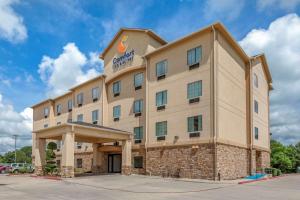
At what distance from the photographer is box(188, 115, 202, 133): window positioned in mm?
27538

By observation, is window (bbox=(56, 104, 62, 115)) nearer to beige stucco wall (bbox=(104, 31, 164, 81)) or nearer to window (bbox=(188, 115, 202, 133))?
beige stucco wall (bbox=(104, 31, 164, 81))

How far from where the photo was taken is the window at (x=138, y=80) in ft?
113

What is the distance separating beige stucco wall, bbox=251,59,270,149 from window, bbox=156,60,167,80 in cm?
929

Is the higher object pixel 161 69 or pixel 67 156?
pixel 161 69

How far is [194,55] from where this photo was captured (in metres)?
28.8

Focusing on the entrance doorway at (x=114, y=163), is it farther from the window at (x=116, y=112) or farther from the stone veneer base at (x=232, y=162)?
the stone veneer base at (x=232, y=162)

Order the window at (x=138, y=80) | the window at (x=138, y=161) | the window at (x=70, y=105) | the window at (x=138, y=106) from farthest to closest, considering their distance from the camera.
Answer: the window at (x=70, y=105)
the window at (x=138, y=80)
the window at (x=138, y=106)
the window at (x=138, y=161)

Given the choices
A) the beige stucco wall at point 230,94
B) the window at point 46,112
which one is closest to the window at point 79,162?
the window at point 46,112

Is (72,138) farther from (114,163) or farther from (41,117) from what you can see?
(41,117)

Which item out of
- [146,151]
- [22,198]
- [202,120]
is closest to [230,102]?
[202,120]

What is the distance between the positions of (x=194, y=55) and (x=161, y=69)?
418cm

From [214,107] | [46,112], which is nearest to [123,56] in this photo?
[214,107]

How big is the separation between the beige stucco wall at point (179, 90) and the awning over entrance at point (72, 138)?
2.73 meters

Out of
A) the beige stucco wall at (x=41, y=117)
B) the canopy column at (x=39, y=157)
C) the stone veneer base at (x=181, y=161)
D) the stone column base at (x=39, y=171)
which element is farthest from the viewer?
the beige stucco wall at (x=41, y=117)
